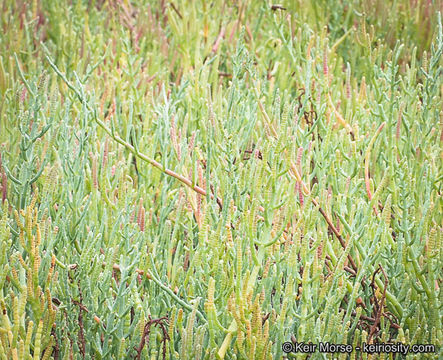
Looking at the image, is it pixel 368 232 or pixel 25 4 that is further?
pixel 25 4

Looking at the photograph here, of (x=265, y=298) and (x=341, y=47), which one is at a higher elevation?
(x=341, y=47)

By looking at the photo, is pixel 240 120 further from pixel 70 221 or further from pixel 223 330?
pixel 223 330

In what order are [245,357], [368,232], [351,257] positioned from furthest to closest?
[351,257] → [368,232] → [245,357]

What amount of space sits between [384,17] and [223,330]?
2.62 metres

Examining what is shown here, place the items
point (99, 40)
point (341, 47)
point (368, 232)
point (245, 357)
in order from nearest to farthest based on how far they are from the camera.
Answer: point (245, 357) → point (368, 232) → point (99, 40) → point (341, 47)

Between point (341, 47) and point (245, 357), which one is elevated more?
point (341, 47)

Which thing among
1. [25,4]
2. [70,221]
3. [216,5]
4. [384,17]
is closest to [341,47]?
[384,17]

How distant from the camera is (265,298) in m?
1.59

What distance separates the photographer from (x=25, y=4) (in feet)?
12.3

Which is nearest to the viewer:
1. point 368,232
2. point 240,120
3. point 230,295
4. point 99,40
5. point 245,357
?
point 245,357

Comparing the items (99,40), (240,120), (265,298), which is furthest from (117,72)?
(265,298)

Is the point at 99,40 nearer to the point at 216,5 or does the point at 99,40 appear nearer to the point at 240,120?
the point at 216,5

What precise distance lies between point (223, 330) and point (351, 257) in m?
0.55

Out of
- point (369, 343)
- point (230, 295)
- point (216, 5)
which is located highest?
point (216, 5)
